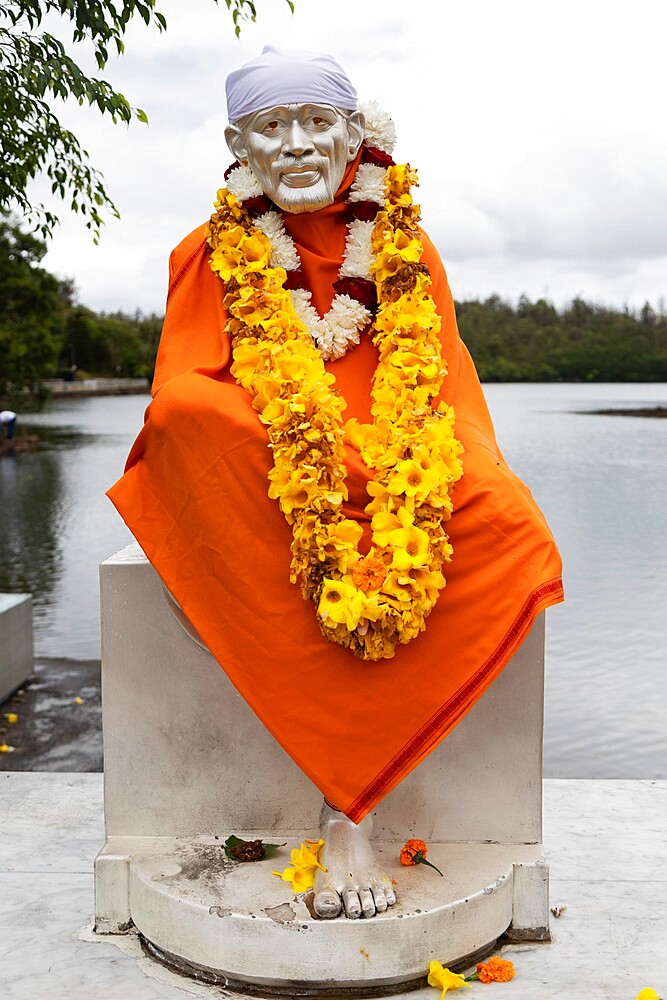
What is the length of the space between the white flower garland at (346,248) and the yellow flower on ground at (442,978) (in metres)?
1.63

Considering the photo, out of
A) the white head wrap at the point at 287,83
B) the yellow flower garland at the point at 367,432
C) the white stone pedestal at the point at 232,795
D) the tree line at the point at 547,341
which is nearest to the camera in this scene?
the yellow flower garland at the point at 367,432

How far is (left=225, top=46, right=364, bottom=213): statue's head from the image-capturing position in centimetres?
316

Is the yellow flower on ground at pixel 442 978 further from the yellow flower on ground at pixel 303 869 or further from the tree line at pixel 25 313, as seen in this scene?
the tree line at pixel 25 313

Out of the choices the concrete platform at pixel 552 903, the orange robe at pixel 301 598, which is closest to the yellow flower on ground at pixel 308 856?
the orange robe at pixel 301 598

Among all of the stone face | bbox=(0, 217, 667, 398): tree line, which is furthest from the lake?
bbox=(0, 217, 667, 398): tree line

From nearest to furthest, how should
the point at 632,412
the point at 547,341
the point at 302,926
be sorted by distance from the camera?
the point at 302,926, the point at 632,412, the point at 547,341

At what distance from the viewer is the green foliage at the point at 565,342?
6525cm

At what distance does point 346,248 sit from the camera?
337 cm

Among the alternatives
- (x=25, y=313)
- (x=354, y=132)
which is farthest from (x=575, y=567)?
(x=25, y=313)

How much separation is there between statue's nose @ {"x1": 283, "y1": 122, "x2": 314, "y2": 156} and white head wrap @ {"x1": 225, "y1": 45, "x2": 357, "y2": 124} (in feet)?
0.24

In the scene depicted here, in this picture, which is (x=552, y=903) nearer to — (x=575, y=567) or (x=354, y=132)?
(x=354, y=132)

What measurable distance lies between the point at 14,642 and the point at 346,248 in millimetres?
3995

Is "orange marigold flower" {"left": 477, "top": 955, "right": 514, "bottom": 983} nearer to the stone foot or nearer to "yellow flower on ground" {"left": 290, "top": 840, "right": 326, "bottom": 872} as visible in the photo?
the stone foot

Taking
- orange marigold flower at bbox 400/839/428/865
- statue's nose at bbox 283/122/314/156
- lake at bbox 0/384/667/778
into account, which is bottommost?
lake at bbox 0/384/667/778
